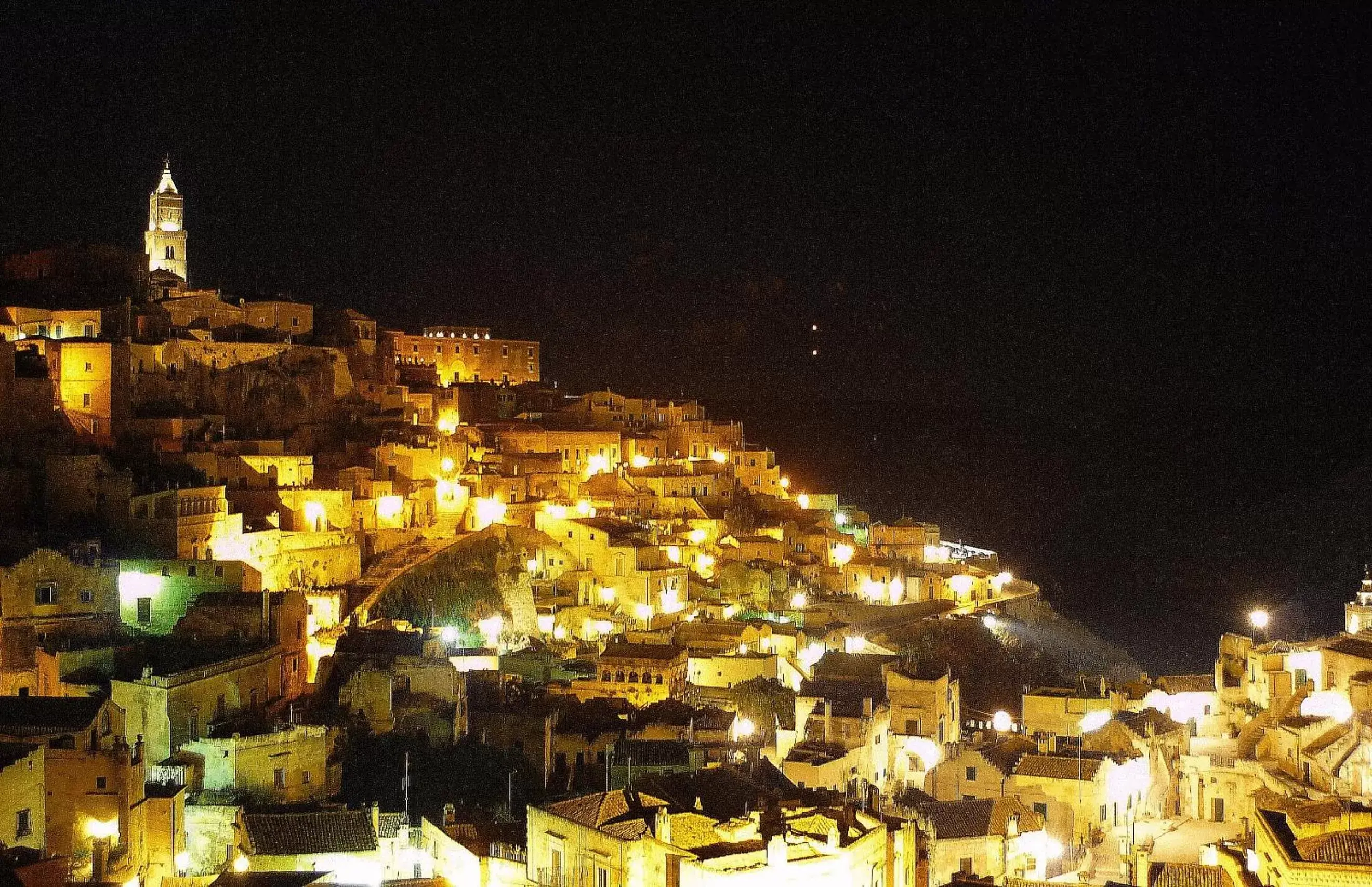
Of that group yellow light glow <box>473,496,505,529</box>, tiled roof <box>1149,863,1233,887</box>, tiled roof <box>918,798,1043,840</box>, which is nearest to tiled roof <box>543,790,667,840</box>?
tiled roof <box>918,798,1043,840</box>

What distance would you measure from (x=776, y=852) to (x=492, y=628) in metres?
16.8

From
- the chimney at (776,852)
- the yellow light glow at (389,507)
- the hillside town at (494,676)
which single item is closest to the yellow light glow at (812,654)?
the hillside town at (494,676)

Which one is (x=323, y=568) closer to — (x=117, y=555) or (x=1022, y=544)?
(x=117, y=555)

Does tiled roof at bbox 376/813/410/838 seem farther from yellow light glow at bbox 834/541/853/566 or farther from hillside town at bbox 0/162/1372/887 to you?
yellow light glow at bbox 834/541/853/566

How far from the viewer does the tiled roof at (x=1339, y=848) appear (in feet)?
53.5

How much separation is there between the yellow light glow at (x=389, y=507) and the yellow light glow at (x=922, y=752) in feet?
48.5

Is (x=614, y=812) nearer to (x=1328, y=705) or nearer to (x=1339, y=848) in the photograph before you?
(x=1339, y=848)

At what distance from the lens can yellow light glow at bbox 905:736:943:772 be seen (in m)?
26.6

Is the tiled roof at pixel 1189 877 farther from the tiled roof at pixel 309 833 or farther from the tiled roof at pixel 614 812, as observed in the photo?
the tiled roof at pixel 309 833

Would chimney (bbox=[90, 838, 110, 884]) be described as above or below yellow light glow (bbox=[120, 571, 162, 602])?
below

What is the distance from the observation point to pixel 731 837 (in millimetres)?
16266

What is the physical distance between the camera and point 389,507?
34.1m

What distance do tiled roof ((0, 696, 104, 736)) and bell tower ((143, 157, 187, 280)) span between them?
31564mm

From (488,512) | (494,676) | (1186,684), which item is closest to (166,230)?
(488,512)
